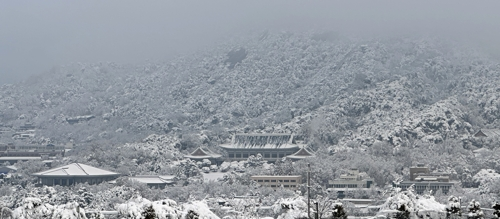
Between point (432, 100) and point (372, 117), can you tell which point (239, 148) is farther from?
point (432, 100)

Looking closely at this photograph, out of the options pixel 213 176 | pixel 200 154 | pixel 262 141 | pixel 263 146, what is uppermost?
pixel 262 141

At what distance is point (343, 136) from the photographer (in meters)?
182

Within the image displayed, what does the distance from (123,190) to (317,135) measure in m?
58.5

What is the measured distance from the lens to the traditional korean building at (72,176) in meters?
151

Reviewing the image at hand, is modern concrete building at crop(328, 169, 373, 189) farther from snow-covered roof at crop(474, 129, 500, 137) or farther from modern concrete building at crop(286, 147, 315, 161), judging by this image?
snow-covered roof at crop(474, 129, 500, 137)

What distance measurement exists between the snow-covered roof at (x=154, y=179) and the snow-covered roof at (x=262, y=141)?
2760 centimetres

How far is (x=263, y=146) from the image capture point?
18162 centimetres

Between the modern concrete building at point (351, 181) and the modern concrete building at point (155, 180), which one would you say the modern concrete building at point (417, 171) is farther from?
the modern concrete building at point (155, 180)

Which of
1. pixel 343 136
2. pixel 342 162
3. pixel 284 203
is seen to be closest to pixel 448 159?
pixel 342 162

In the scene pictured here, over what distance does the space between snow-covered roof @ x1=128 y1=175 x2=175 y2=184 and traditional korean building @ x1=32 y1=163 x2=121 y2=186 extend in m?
3.23

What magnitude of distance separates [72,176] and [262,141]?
40071 millimetres

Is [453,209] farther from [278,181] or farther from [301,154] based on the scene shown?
[301,154]

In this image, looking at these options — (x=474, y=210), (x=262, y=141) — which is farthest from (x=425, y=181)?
(x=474, y=210)

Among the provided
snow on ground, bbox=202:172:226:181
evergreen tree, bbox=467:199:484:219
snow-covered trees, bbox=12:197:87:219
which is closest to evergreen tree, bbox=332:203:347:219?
evergreen tree, bbox=467:199:484:219
